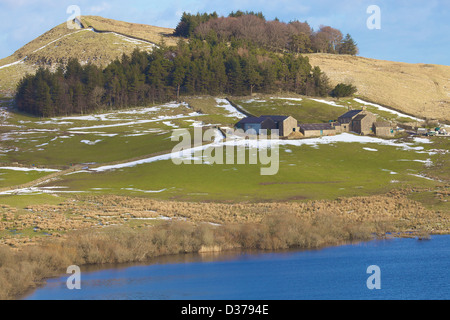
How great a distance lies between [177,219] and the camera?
52.4 m

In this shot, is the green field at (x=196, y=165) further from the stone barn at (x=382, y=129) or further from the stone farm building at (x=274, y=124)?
the stone farm building at (x=274, y=124)

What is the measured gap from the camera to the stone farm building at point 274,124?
10825cm

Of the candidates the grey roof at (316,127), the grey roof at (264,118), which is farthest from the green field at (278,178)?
the grey roof at (264,118)

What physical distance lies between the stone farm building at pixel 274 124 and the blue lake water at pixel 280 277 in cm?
6378

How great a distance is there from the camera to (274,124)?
110 metres

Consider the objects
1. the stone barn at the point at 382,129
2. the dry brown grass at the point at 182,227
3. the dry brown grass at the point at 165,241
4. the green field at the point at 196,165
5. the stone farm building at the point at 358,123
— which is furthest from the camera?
the stone farm building at the point at 358,123

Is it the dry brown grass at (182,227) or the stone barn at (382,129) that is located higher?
the stone barn at (382,129)

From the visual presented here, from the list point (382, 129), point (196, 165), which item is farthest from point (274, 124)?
point (196, 165)

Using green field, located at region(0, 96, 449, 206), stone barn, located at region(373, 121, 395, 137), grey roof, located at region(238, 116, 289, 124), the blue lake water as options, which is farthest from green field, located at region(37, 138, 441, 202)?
the blue lake water

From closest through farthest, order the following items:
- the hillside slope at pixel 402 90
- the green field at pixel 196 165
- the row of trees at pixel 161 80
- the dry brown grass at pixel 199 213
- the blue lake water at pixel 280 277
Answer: the blue lake water at pixel 280 277
the dry brown grass at pixel 199 213
the green field at pixel 196 165
the row of trees at pixel 161 80
the hillside slope at pixel 402 90

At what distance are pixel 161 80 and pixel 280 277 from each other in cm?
12654

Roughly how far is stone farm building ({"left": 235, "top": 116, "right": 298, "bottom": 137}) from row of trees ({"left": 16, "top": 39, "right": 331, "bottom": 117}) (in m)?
46.9

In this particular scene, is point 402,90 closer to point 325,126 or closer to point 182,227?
point 325,126
